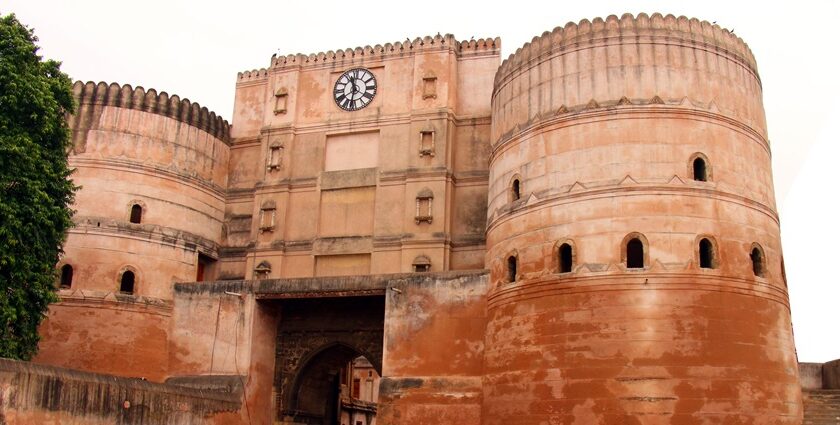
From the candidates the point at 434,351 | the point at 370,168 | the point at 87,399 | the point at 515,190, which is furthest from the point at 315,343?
the point at 87,399

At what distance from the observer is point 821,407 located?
1723 cm

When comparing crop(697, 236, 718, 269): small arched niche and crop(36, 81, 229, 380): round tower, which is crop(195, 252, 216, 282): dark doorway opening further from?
crop(697, 236, 718, 269): small arched niche

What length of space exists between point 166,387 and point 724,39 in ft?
Answer: 43.3

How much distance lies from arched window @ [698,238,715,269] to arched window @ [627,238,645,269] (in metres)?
1.06

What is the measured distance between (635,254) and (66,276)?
1410cm

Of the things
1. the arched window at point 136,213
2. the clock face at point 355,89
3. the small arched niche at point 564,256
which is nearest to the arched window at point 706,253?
the small arched niche at point 564,256

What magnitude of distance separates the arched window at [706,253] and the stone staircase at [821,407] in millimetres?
3612

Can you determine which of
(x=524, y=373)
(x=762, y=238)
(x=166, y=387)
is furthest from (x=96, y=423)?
(x=762, y=238)

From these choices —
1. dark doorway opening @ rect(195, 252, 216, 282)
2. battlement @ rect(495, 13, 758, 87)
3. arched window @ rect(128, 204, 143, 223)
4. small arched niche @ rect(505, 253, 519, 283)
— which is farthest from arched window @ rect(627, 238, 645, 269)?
arched window @ rect(128, 204, 143, 223)

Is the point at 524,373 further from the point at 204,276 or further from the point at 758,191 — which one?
the point at 204,276

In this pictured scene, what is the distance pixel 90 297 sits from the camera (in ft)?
70.2

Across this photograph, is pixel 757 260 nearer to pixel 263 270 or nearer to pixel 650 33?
pixel 650 33

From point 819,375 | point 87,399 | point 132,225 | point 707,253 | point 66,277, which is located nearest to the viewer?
point 87,399

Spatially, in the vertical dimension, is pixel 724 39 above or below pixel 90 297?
above
